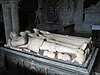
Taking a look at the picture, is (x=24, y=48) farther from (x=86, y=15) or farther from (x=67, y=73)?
(x=86, y=15)

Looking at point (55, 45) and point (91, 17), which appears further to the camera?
point (91, 17)

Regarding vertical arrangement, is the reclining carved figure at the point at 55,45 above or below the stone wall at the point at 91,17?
below

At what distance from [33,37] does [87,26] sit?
5.10m

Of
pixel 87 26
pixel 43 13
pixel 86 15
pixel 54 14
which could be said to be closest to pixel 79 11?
pixel 86 15

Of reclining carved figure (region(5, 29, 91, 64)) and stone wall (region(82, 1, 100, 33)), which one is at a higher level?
stone wall (region(82, 1, 100, 33))

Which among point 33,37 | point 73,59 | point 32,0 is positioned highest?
point 32,0

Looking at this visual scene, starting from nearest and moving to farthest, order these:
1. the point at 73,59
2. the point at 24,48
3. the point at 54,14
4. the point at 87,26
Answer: the point at 73,59, the point at 24,48, the point at 87,26, the point at 54,14

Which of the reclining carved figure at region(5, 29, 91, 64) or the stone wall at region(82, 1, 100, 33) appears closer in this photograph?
the reclining carved figure at region(5, 29, 91, 64)

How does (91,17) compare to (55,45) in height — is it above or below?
above

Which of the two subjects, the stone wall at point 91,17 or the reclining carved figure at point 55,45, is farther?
the stone wall at point 91,17

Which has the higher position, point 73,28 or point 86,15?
point 86,15

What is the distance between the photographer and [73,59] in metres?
2.47

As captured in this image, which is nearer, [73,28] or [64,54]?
[64,54]

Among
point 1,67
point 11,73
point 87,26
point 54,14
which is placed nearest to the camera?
point 11,73
